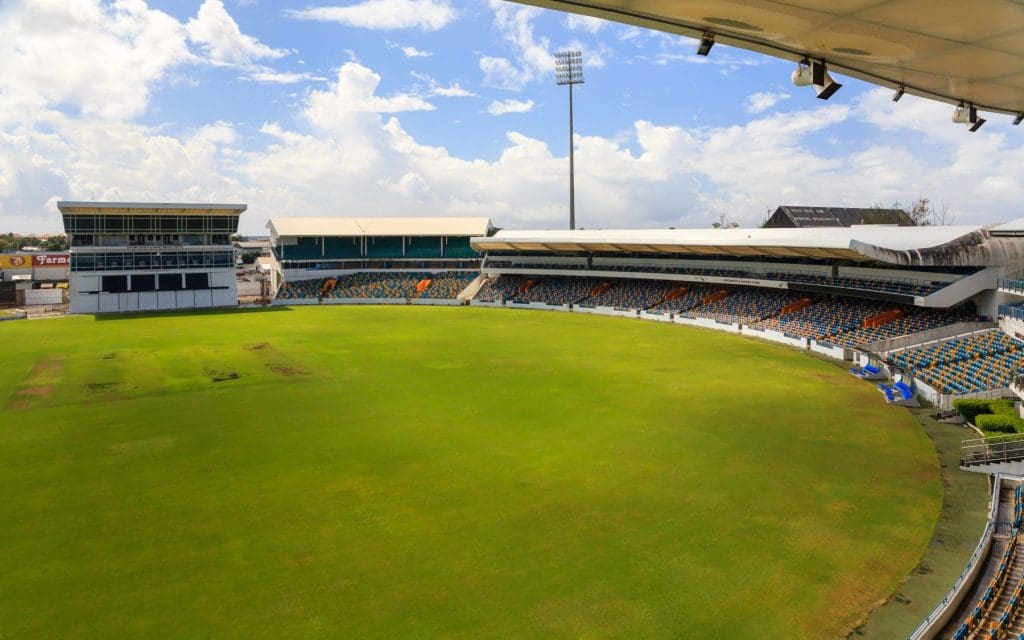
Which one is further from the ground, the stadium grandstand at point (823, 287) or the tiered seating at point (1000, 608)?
the stadium grandstand at point (823, 287)

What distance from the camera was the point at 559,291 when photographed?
67188 mm

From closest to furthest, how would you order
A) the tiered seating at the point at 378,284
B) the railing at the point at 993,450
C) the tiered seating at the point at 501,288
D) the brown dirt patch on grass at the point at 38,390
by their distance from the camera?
the railing at the point at 993,450, the brown dirt patch on grass at the point at 38,390, the tiered seating at the point at 501,288, the tiered seating at the point at 378,284

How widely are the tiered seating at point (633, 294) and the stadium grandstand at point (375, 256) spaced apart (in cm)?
1756

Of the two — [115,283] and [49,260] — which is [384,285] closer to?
[115,283]

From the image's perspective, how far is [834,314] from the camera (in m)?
43.3

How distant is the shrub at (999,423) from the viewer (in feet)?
66.4

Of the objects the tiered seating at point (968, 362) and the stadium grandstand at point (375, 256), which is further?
the stadium grandstand at point (375, 256)

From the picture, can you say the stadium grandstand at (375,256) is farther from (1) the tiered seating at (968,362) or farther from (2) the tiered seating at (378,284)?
(1) the tiered seating at (968,362)

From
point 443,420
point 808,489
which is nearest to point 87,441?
point 443,420

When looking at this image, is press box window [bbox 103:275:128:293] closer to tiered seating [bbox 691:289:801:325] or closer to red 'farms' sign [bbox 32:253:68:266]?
red 'farms' sign [bbox 32:253:68:266]

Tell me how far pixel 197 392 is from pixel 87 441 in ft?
23.2

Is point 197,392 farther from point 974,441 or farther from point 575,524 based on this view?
point 974,441

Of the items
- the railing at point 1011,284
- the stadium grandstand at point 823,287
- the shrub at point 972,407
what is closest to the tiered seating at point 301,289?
the stadium grandstand at point 823,287

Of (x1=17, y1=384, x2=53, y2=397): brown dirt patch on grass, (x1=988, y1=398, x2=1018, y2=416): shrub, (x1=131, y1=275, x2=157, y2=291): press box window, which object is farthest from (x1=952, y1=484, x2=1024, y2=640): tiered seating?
(x1=131, y1=275, x2=157, y2=291): press box window
